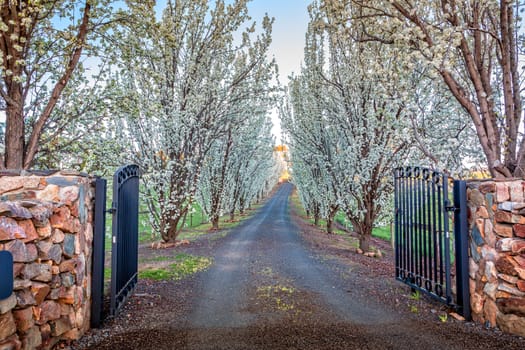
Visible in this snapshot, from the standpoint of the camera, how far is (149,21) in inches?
216

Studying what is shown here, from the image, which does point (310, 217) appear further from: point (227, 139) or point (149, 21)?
point (149, 21)

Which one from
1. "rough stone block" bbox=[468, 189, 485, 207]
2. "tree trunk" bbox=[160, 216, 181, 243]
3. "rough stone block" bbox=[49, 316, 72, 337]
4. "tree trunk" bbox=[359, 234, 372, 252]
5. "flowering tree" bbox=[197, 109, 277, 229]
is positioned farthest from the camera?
"flowering tree" bbox=[197, 109, 277, 229]

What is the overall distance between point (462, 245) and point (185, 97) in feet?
24.2

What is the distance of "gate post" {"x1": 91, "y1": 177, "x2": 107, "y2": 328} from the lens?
337 cm

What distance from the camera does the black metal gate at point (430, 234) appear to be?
3.80m

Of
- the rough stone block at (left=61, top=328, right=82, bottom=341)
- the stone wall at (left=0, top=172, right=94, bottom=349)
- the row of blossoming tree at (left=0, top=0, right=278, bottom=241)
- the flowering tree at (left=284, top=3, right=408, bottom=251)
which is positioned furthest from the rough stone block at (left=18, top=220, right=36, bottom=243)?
the flowering tree at (left=284, top=3, right=408, bottom=251)

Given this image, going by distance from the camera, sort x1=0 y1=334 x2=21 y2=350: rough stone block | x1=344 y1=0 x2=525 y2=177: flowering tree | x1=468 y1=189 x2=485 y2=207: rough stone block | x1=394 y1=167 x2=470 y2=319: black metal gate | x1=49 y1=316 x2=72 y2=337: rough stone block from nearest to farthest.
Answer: x1=0 y1=334 x2=21 y2=350: rough stone block
x1=49 y1=316 x2=72 y2=337: rough stone block
x1=468 y1=189 x2=485 y2=207: rough stone block
x1=394 y1=167 x2=470 y2=319: black metal gate
x1=344 y1=0 x2=525 y2=177: flowering tree

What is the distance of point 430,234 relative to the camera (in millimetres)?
4352

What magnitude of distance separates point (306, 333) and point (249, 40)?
28.7 ft

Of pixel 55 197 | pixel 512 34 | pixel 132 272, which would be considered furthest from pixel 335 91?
pixel 55 197

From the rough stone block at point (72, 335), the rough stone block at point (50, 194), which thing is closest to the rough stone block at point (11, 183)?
the rough stone block at point (50, 194)

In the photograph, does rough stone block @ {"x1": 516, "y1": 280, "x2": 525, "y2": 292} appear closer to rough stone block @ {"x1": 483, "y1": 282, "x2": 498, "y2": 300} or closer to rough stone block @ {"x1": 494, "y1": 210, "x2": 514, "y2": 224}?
rough stone block @ {"x1": 483, "y1": 282, "x2": 498, "y2": 300}

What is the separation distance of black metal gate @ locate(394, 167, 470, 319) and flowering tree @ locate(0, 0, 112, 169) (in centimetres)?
557

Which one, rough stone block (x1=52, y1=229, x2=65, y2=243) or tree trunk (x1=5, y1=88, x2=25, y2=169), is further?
tree trunk (x1=5, y1=88, x2=25, y2=169)
